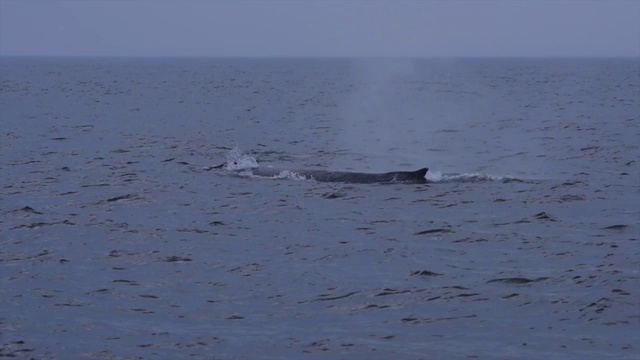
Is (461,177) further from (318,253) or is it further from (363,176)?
(318,253)

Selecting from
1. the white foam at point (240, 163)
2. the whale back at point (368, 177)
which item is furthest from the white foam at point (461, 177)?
the white foam at point (240, 163)

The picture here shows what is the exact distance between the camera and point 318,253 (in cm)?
1977

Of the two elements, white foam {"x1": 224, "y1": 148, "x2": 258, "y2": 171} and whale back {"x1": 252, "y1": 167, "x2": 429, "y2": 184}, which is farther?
white foam {"x1": 224, "y1": 148, "x2": 258, "y2": 171}

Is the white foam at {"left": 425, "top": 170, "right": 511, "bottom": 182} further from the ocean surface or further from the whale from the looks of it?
the whale

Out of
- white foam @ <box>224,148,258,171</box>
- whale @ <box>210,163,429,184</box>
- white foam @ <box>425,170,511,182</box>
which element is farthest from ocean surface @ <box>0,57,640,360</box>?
white foam @ <box>224,148,258,171</box>

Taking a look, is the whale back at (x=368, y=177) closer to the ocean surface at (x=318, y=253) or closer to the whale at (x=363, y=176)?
the whale at (x=363, y=176)

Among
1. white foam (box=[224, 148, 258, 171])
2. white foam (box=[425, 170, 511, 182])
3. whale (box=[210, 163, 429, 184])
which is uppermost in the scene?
whale (box=[210, 163, 429, 184])

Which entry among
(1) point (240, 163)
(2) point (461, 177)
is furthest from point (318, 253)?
(1) point (240, 163)

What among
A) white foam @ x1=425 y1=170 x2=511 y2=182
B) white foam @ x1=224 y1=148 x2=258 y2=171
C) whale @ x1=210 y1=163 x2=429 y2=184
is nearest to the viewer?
whale @ x1=210 y1=163 x2=429 y2=184

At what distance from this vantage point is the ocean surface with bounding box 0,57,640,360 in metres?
14.4

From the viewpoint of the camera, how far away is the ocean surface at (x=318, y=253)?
14.4 meters

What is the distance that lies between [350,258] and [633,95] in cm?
7348

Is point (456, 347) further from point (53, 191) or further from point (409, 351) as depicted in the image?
point (53, 191)

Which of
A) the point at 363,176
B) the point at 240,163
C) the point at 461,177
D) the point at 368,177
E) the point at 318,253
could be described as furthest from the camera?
the point at 240,163
